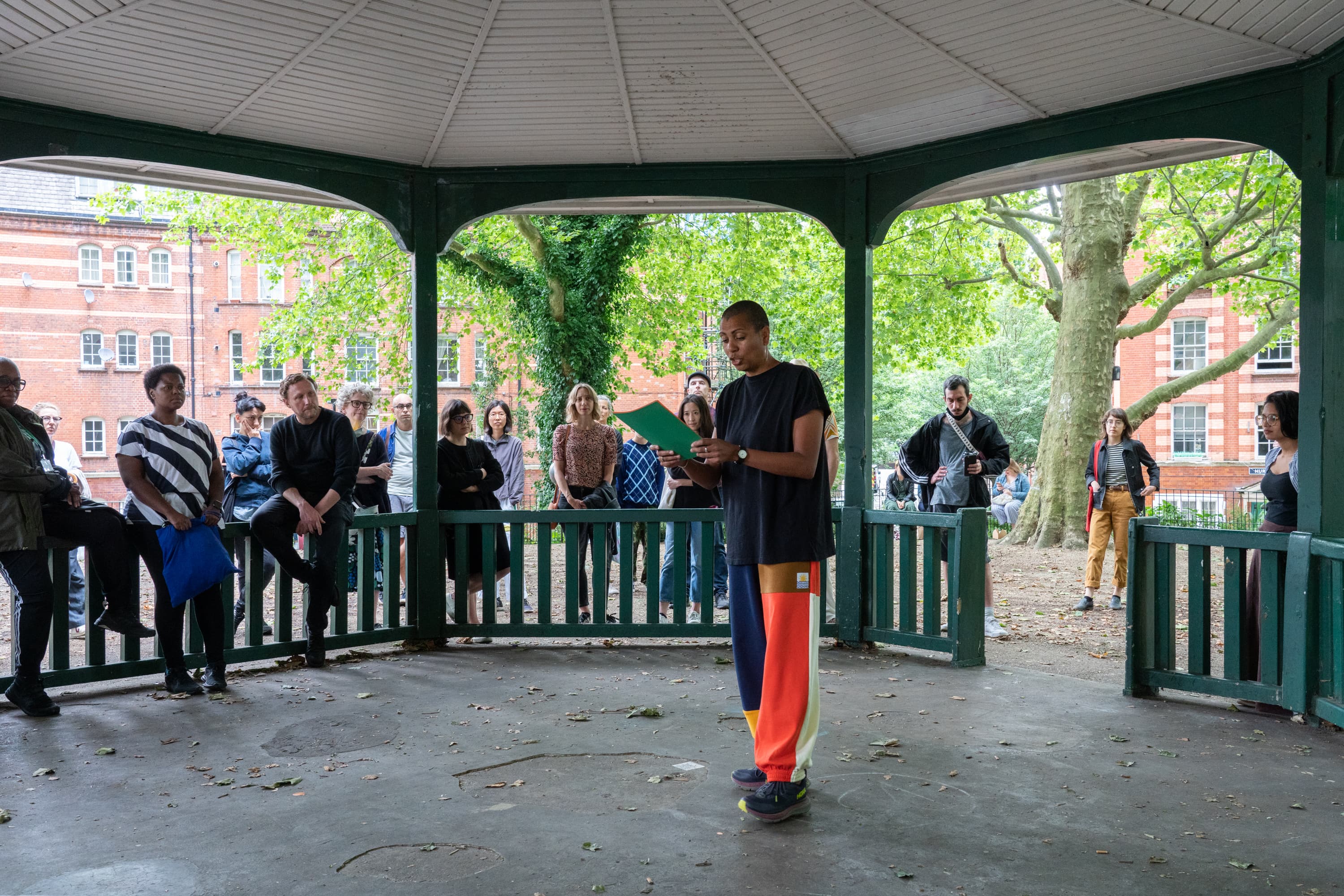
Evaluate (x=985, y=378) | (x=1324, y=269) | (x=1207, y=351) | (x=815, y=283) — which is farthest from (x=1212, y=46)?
(x=985, y=378)

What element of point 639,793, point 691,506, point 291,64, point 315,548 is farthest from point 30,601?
point 691,506

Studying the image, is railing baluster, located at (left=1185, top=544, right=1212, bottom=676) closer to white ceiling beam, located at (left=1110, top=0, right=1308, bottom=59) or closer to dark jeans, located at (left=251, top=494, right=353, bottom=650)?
white ceiling beam, located at (left=1110, top=0, right=1308, bottom=59)

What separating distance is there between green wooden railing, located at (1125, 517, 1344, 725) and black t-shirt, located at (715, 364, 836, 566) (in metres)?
2.94

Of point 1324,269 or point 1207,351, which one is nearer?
point 1324,269

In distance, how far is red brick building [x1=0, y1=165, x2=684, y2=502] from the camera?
36875 mm

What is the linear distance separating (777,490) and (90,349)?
39.4 m

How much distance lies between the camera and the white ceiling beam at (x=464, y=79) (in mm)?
5578

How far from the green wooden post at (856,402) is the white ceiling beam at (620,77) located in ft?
5.15

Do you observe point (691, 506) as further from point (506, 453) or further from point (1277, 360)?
point (1277, 360)

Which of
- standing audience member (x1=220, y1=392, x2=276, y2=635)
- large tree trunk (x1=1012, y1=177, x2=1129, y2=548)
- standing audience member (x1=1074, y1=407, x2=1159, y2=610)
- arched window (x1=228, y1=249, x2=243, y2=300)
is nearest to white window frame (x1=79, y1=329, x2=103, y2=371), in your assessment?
arched window (x1=228, y1=249, x2=243, y2=300)

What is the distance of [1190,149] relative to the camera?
24.1 feet

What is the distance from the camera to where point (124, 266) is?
38281 millimetres

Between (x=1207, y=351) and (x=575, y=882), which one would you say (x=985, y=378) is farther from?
(x=575, y=882)

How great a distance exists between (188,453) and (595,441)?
347 cm
